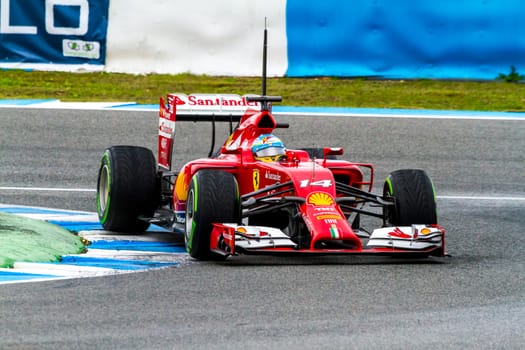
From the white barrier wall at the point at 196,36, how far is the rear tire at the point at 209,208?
324 inches

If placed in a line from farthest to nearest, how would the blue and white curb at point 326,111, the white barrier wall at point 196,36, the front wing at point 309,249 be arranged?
the white barrier wall at point 196,36
the blue and white curb at point 326,111
the front wing at point 309,249

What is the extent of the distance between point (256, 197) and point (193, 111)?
149cm

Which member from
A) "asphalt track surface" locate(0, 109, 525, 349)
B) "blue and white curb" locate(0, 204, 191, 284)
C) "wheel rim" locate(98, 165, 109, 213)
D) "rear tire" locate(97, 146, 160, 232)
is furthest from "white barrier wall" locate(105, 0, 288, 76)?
"rear tire" locate(97, 146, 160, 232)

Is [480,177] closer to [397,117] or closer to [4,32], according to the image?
[397,117]

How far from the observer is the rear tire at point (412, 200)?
807 centimetres

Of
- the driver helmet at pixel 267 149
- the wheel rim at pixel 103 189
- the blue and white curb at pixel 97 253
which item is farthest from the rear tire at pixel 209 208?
the wheel rim at pixel 103 189

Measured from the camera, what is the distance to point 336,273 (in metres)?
7.22

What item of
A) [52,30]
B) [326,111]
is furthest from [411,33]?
[52,30]

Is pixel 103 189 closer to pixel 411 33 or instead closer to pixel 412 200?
pixel 412 200

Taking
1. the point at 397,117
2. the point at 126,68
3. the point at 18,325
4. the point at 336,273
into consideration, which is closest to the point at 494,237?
the point at 336,273

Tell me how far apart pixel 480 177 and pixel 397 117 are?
2478 millimetres

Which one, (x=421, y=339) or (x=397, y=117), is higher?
(x=397, y=117)

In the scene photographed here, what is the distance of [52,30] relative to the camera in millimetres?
15570

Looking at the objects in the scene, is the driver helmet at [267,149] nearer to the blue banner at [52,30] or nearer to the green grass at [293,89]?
the green grass at [293,89]
